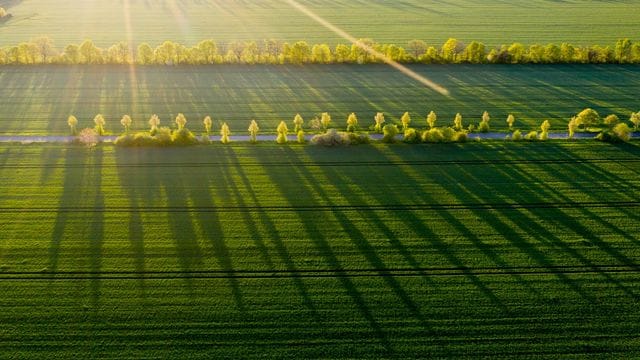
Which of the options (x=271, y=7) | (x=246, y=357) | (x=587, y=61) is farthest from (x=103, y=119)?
(x=271, y=7)

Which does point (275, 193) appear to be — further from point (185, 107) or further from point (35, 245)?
point (185, 107)

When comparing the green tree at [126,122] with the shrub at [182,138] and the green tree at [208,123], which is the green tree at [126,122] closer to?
the shrub at [182,138]

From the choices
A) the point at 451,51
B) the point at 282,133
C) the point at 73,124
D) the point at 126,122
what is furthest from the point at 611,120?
the point at 73,124

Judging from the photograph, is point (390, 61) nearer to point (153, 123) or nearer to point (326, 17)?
point (153, 123)

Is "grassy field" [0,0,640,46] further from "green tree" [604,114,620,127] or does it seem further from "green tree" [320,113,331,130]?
"green tree" [320,113,331,130]

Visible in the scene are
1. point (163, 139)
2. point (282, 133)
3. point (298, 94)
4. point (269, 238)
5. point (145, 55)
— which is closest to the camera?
point (269, 238)

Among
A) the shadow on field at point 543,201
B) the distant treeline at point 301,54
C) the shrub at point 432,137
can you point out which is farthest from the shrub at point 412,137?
the distant treeline at point 301,54
